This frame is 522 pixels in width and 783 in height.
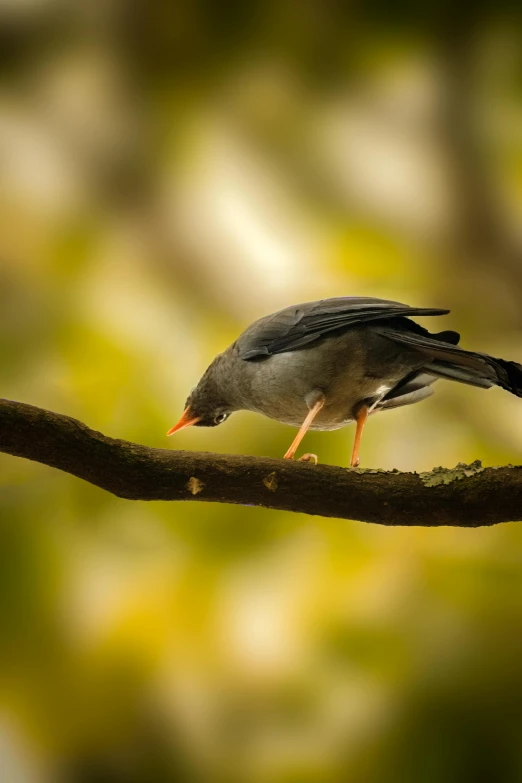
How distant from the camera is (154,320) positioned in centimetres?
374

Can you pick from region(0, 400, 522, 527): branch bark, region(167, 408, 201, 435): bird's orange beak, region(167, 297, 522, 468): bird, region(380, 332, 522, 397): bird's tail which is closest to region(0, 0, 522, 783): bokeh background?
region(167, 408, 201, 435): bird's orange beak

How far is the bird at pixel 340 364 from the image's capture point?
2830mm

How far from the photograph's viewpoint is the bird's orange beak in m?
3.37

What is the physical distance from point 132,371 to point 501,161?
1.97 meters

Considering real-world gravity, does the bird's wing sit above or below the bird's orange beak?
above

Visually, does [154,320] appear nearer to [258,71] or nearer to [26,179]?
[26,179]

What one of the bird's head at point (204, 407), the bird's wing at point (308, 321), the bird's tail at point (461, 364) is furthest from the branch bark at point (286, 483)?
the bird's head at point (204, 407)

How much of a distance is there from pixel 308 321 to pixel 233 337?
0.81 metres

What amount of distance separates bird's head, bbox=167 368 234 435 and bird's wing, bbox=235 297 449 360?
0.73 feet

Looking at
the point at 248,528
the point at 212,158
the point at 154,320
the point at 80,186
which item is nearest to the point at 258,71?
the point at 212,158

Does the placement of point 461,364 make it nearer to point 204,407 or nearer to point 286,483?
point 286,483

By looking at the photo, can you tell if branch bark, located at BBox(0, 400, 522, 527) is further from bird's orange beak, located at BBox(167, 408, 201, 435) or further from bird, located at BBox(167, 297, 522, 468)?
bird's orange beak, located at BBox(167, 408, 201, 435)

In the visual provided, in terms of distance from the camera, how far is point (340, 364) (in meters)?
2.93

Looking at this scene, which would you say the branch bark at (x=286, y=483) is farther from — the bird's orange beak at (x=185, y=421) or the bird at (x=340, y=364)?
the bird's orange beak at (x=185, y=421)
